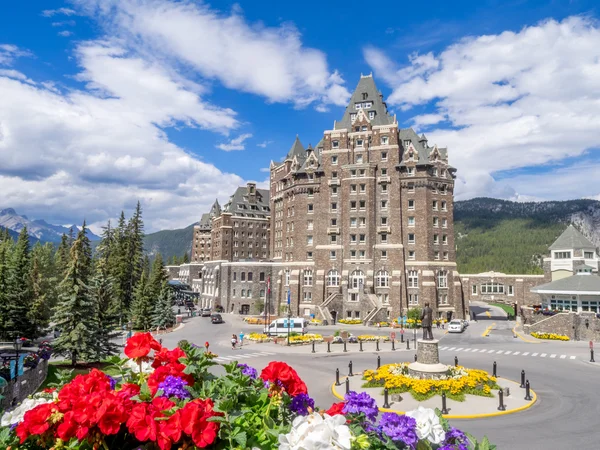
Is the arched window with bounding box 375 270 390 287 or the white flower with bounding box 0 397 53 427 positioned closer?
the white flower with bounding box 0 397 53 427

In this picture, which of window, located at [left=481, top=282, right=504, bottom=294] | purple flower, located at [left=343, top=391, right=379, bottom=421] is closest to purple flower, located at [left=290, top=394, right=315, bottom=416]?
purple flower, located at [left=343, top=391, right=379, bottom=421]

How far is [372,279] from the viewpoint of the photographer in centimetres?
6297

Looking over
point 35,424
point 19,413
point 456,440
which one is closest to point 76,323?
point 19,413

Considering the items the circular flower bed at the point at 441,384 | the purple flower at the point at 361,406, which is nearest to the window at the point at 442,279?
the circular flower bed at the point at 441,384

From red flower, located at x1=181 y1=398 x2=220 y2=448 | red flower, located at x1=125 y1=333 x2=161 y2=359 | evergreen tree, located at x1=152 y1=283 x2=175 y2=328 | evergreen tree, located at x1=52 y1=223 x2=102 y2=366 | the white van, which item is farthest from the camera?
evergreen tree, located at x1=152 y1=283 x2=175 y2=328

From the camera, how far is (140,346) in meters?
5.59

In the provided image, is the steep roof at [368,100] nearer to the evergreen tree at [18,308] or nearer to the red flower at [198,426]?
the evergreen tree at [18,308]

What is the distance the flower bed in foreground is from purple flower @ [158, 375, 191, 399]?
0.01m

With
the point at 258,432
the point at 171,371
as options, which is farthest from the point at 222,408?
the point at 171,371

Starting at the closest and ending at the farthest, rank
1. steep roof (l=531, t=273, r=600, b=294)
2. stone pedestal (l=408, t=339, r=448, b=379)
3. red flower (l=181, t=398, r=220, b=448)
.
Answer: red flower (l=181, t=398, r=220, b=448) < stone pedestal (l=408, t=339, r=448, b=379) < steep roof (l=531, t=273, r=600, b=294)

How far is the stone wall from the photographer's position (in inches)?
627

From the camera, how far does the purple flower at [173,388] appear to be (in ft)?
15.5

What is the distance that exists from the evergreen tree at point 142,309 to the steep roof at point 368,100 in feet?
125

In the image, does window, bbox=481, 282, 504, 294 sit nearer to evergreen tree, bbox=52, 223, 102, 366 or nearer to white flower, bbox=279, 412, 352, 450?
evergreen tree, bbox=52, 223, 102, 366
